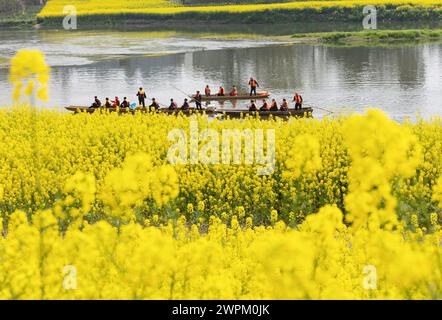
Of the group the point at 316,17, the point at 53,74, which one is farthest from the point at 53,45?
the point at 316,17

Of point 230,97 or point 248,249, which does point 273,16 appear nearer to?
point 230,97

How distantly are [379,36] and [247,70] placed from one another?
16.1m

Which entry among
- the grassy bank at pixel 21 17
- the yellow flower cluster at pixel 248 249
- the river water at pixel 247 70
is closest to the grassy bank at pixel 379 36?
the river water at pixel 247 70

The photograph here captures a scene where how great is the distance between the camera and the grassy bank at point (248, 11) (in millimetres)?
75500

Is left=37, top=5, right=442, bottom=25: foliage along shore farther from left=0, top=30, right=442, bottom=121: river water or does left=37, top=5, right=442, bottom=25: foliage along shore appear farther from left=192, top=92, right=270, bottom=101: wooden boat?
left=192, top=92, right=270, bottom=101: wooden boat

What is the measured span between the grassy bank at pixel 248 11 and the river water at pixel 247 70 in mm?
11009

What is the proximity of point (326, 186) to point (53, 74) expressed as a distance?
3749 centimetres

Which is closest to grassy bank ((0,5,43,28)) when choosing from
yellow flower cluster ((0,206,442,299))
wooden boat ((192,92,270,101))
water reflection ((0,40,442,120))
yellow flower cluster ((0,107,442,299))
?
water reflection ((0,40,442,120))

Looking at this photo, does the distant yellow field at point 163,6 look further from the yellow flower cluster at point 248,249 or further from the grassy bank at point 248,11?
the yellow flower cluster at point 248,249

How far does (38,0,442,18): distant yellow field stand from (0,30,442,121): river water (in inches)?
502

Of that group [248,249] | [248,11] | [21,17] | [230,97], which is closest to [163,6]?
[248,11]

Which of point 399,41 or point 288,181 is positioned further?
point 399,41
